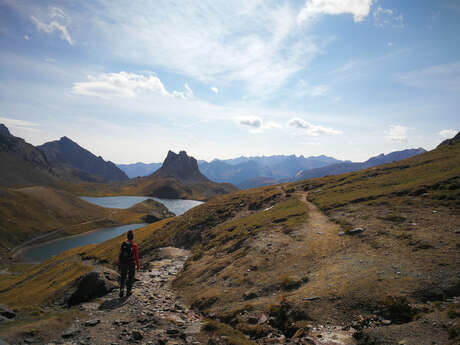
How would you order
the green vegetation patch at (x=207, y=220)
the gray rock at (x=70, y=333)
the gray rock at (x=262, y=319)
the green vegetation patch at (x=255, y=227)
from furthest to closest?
the green vegetation patch at (x=207, y=220) < the green vegetation patch at (x=255, y=227) < the gray rock at (x=262, y=319) < the gray rock at (x=70, y=333)

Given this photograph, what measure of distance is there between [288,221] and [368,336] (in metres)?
23.4

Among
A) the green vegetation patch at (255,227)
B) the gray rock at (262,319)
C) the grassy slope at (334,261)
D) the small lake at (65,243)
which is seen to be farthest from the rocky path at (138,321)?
the small lake at (65,243)

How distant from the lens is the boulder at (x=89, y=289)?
21469 mm

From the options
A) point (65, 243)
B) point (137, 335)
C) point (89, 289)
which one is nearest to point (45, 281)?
point (89, 289)

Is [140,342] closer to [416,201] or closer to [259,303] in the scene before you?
[259,303]

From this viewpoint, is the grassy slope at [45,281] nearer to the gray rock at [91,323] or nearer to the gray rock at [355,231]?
the gray rock at [91,323]

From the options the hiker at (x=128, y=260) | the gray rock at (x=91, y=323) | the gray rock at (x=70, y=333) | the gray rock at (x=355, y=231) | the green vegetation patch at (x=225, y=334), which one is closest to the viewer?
the green vegetation patch at (x=225, y=334)

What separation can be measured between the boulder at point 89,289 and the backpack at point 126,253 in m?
3.36

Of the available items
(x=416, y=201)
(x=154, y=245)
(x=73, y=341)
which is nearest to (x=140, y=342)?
(x=73, y=341)

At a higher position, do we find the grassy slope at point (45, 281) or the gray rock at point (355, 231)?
the gray rock at point (355, 231)

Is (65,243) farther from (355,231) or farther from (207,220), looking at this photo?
(355,231)

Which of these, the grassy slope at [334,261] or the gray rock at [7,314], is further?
the gray rock at [7,314]

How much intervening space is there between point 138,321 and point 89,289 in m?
8.68

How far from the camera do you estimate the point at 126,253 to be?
21297mm
